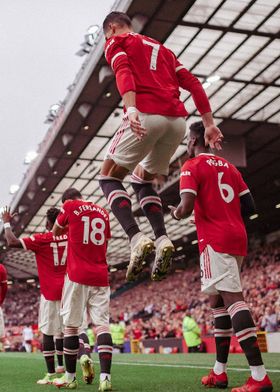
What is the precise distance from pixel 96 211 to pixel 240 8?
30.0ft

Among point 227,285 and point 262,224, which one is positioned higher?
point 262,224

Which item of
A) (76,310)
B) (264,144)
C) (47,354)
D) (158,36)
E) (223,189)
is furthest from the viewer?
(264,144)

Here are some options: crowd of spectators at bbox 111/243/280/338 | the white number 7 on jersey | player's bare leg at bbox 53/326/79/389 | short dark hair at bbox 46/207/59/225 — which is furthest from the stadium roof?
the white number 7 on jersey

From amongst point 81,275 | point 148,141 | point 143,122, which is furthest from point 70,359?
point 143,122

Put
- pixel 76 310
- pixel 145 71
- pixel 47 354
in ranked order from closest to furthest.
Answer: pixel 145 71 < pixel 76 310 < pixel 47 354

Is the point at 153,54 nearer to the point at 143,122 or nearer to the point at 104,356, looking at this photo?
the point at 143,122

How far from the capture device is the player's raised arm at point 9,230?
6.13m

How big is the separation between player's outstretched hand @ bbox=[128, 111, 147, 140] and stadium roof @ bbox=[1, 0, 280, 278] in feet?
33.1

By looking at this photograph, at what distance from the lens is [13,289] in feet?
198

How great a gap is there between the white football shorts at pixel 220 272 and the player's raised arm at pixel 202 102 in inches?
37.3

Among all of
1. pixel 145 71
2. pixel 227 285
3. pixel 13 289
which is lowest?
pixel 227 285

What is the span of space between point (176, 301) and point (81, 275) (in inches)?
1147

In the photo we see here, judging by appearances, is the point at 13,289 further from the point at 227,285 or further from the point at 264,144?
the point at 227,285

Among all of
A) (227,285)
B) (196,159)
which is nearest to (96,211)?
(196,159)
